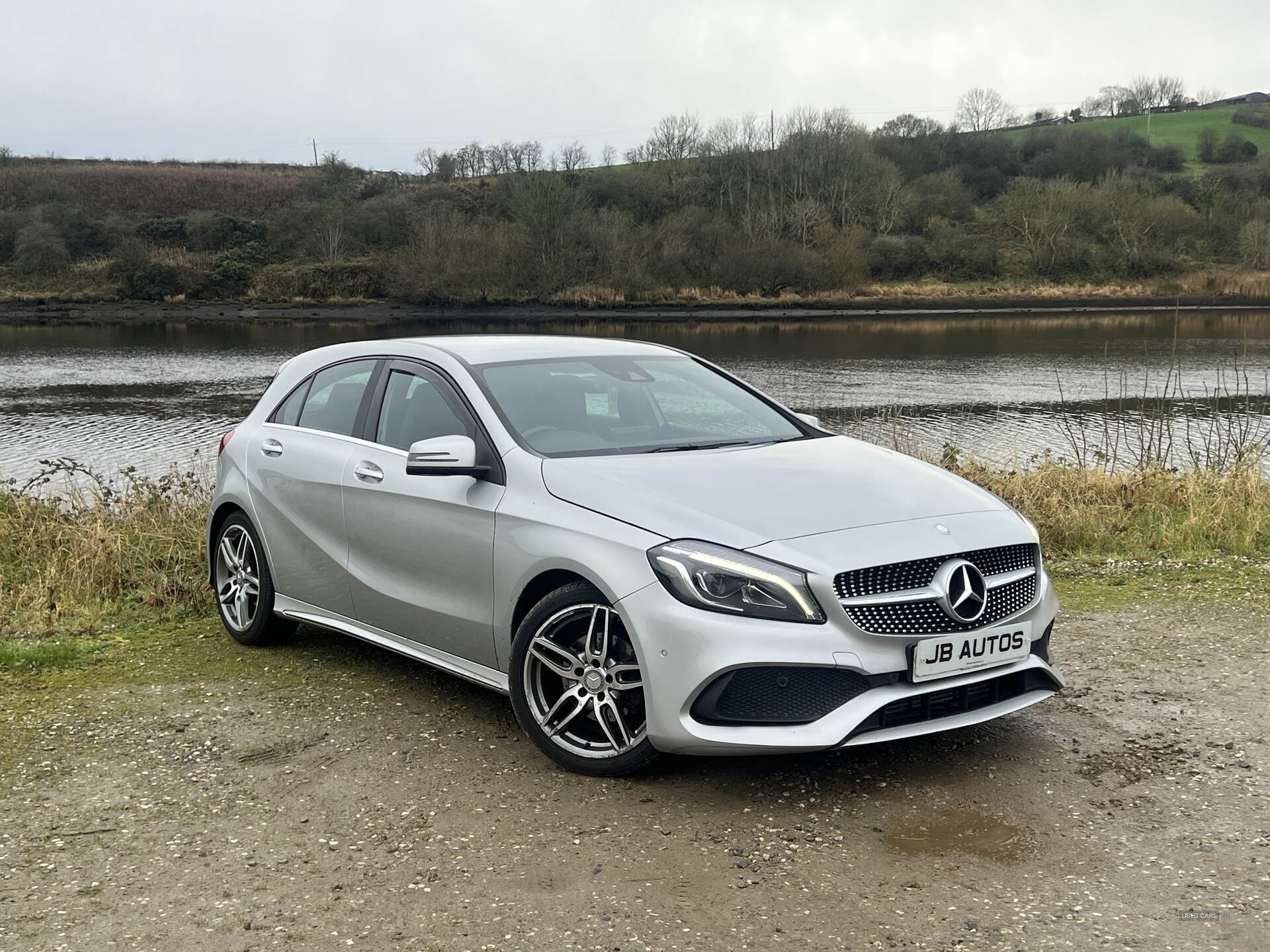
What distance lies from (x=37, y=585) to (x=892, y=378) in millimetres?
30092

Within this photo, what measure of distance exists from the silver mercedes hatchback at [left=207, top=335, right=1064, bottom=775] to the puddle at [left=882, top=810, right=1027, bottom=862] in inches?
11.8

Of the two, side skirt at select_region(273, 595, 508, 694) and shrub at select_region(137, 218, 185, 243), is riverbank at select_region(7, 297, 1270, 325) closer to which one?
shrub at select_region(137, 218, 185, 243)

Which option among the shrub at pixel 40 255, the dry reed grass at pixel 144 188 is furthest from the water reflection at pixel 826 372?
the dry reed grass at pixel 144 188

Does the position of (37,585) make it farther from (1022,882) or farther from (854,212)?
(854,212)

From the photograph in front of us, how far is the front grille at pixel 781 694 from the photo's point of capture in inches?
155

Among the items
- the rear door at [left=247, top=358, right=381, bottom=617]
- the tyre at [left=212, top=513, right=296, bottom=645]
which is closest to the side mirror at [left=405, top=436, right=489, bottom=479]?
the rear door at [left=247, top=358, right=381, bottom=617]

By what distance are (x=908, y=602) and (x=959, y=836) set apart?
77 centimetres

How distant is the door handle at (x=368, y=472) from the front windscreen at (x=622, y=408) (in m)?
0.64

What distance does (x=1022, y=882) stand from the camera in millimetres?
3564

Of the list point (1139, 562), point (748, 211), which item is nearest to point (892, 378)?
point (1139, 562)

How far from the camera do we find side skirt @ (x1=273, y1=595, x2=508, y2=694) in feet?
15.7

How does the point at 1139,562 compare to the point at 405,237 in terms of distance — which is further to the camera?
the point at 405,237

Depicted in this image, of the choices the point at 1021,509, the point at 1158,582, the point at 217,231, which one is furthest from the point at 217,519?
the point at 217,231

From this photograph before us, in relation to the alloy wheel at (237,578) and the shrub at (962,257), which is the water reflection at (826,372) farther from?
the shrub at (962,257)
